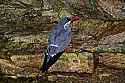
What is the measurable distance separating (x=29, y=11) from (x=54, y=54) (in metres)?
2.32

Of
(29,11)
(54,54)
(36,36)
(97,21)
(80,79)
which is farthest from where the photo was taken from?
(29,11)

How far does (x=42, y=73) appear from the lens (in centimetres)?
560

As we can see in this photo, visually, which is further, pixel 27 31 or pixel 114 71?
pixel 27 31

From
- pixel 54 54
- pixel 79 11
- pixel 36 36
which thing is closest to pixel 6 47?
pixel 36 36

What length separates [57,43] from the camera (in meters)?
5.10

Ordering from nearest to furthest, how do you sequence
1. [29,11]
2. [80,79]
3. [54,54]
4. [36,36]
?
[54,54]
[80,79]
[36,36]
[29,11]

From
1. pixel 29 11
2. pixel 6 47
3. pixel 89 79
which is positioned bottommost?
pixel 89 79

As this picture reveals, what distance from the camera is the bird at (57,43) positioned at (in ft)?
15.8

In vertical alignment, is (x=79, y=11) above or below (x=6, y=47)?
above

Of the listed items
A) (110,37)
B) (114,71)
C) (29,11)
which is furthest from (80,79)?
(29,11)

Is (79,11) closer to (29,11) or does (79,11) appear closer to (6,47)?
(29,11)

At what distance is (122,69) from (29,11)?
2547mm

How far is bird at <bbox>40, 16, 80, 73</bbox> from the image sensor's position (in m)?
4.82

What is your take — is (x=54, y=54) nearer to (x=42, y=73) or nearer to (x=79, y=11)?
(x=42, y=73)
